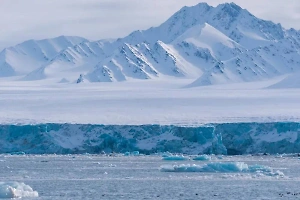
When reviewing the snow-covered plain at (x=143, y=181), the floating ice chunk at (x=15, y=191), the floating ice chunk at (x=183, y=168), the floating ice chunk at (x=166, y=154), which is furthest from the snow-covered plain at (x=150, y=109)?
the floating ice chunk at (x=15, y=191)

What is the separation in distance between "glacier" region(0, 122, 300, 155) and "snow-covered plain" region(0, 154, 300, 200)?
41.5ft

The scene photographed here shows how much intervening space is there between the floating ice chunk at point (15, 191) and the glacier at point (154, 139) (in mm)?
35911

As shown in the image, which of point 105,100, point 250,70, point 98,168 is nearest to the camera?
point 98,168

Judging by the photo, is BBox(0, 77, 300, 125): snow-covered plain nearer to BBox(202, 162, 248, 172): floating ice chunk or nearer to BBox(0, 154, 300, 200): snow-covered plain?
BBox(0, 154, 300, 200): snow-covered plain

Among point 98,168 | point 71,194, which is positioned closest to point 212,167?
point 98,168

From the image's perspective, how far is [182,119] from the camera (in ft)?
273

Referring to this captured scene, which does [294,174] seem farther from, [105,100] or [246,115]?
[105,100]

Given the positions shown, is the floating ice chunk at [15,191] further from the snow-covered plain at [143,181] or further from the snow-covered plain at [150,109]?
the snow-covered plain at [150,109]

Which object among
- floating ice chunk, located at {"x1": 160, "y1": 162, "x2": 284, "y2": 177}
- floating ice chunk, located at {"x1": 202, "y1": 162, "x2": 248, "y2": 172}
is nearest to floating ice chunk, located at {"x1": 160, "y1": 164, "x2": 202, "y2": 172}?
floating ice chunk, located at {"x1": 160, "y1": 162, "x2": 284, "y2": 177}

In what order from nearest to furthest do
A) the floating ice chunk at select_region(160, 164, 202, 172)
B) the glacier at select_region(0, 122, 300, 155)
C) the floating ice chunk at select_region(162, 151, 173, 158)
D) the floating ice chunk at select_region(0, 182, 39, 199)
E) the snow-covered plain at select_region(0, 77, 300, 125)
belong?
the floating ice chunk at select_region(0, 182, 39, 199), the floating ice chunk at select_region(160, 164, 202, 172), the floating ice chunk at select_region(162, 151, 173, 158), the glacier at select_region(0, 122, 300, 155), the snow-covered plain at select_region(0, 77, 300, 125)

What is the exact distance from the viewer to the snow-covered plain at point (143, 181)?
38.0m

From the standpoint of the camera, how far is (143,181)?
146 feet

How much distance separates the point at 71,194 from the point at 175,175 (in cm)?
1223

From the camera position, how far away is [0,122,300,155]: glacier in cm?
7256
